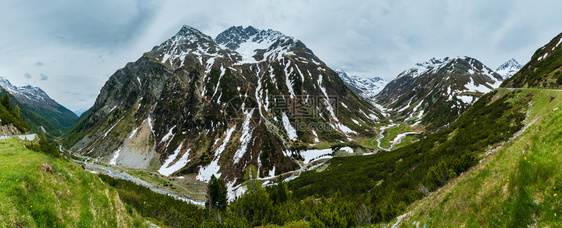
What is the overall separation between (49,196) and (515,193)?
30.2m

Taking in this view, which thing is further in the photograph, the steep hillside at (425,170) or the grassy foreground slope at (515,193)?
the steep hillside at (425,170)

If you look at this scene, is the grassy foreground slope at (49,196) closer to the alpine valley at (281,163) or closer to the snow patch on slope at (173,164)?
Result: the alpine valley at (281,163)

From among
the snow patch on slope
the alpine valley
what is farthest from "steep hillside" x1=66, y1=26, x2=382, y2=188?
the alpine valley

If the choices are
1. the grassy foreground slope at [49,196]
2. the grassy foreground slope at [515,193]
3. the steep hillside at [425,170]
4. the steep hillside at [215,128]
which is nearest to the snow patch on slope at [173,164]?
the steep hillside at [215,128]

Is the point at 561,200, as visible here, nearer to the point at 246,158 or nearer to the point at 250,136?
the point at 246,158

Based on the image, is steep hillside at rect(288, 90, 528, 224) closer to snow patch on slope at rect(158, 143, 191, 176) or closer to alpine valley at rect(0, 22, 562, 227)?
alpine valley at rect(0, 22, 562, 227)

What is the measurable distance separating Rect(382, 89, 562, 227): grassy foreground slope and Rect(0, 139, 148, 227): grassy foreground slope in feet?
87.5

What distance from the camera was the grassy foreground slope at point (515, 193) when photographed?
10.4m

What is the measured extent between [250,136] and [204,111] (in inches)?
1868

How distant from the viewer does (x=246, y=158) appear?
121875 millimetres

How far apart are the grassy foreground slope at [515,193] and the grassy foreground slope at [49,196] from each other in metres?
26.7

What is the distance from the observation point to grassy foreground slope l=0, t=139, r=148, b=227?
12625 millimetres

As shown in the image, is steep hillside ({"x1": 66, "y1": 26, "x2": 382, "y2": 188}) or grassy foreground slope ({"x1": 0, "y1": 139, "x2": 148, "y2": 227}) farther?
steep hillside ({"x1": 66, "y1": 26, "x2": 382, "y2": 188})

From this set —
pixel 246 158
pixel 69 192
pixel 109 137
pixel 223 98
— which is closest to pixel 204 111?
pixel 223 98
